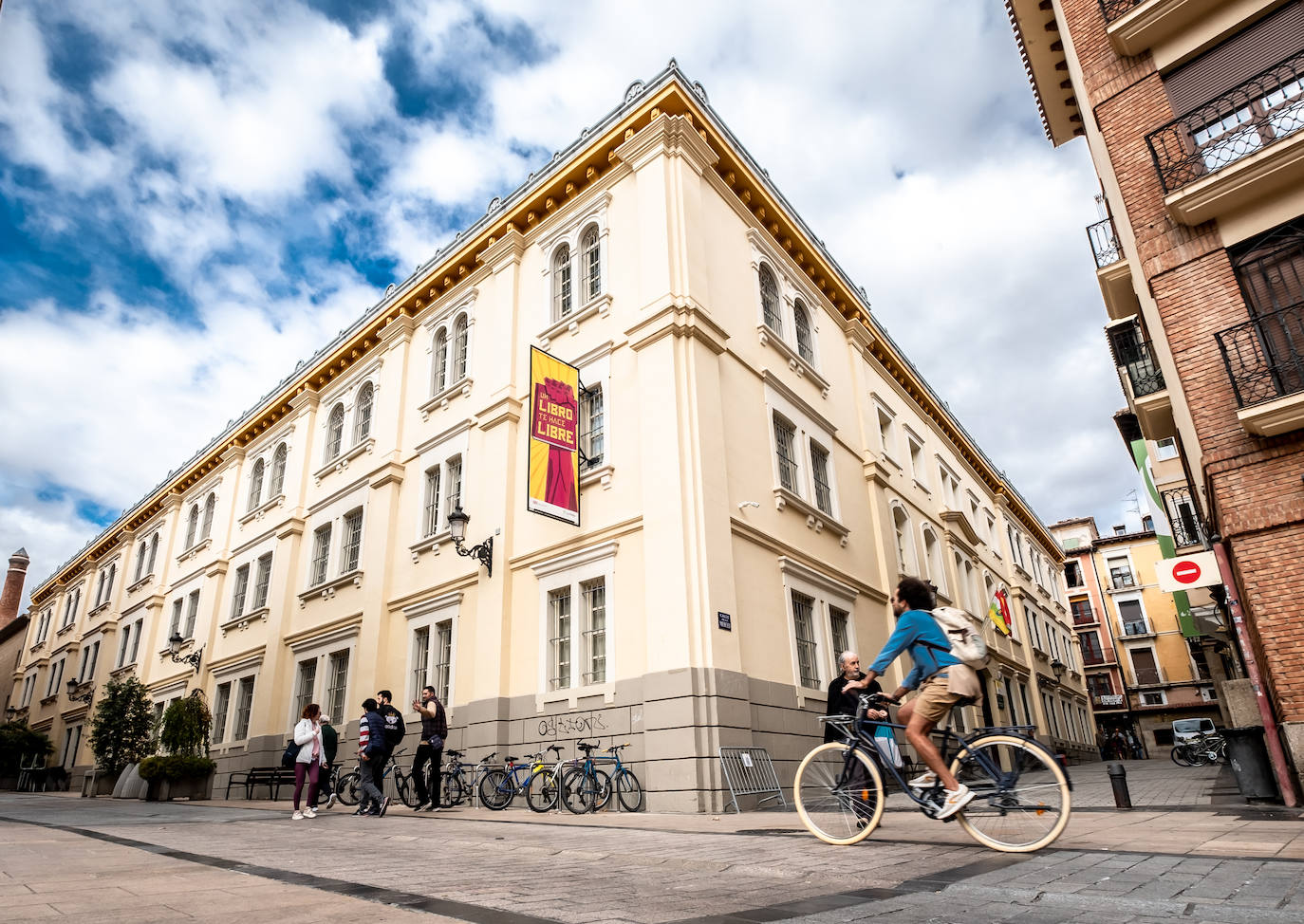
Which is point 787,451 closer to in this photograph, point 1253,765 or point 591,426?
point 591,426

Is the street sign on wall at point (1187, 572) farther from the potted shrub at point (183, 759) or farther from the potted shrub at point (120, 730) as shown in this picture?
the potted shrub at point (120, 730)

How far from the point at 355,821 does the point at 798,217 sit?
1639 centimetres

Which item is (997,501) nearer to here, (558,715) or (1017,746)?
(558,715)

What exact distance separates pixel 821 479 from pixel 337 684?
12399 millimetres

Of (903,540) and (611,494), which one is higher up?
(903,540)

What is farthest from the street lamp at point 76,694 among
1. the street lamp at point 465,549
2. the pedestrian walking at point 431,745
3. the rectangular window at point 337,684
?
the pedestrian walking at point 431,745

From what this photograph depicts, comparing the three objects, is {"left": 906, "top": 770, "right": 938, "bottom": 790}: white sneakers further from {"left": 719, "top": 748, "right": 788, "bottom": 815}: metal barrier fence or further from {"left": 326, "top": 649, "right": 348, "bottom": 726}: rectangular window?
{"left": 326, "top": 649, "right": 348, "bottom": 726}: rectangular window

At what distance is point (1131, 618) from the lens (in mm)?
52875

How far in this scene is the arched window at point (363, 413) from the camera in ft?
70.3

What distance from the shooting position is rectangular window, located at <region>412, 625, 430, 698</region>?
16328 mm

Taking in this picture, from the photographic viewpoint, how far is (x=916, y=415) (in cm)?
2647

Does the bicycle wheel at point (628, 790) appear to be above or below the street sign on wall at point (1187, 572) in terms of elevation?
below

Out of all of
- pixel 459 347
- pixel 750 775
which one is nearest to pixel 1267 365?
pixel 750 775

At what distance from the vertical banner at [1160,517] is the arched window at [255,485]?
25.9 meters
